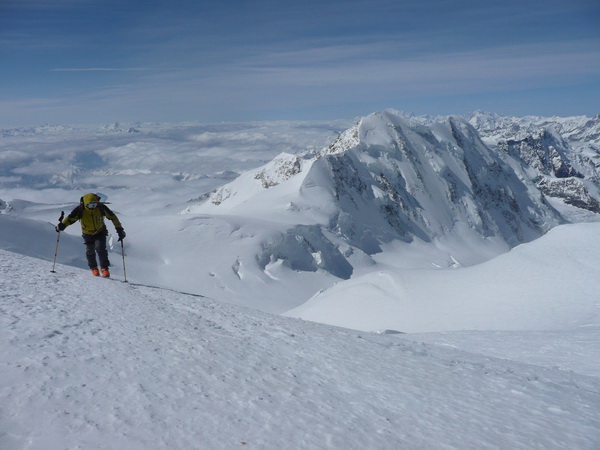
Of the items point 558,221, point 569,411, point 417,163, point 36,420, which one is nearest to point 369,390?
point 569,411

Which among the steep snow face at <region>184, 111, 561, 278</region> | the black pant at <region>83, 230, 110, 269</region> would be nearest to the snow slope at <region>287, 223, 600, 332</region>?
the black pant at <region>83, 230, 110, 269</region>

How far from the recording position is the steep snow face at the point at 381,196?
69.7 m

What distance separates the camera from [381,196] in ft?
316

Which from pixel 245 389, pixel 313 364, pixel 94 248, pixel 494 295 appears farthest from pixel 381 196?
pixel 245 389

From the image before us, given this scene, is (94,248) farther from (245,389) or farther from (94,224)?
(245,389)

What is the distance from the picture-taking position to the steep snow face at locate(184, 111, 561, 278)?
69688mm

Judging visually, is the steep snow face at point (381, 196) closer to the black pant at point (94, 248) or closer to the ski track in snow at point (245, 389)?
the black pant at point (94, 248)

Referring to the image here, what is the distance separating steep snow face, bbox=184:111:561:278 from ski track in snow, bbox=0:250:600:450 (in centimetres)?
4910

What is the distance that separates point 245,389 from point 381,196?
309 feet

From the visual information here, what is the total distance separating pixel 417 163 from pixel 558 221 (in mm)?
78075

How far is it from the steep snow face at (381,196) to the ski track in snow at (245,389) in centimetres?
4910

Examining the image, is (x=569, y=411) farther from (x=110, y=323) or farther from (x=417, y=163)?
(x=417, y=163)

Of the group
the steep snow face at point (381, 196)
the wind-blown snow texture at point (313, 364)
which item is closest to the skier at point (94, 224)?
the wind-blown snow texture at point (313, 364)

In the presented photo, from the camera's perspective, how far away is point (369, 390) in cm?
530
